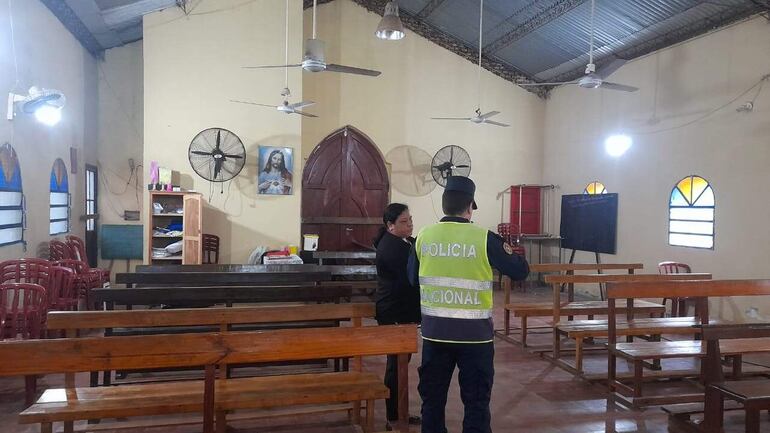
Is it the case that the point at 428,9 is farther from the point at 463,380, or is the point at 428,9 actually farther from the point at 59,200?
the point at 463,380

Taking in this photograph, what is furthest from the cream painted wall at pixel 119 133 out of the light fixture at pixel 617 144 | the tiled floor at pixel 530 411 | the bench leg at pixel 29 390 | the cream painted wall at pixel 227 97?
the light fixture at pixel 617 144

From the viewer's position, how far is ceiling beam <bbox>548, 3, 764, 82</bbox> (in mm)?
6379

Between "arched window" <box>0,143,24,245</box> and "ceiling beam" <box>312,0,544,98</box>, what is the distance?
5.96 metres

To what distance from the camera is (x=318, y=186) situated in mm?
9477

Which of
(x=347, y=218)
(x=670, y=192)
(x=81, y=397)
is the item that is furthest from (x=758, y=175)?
(x=81, y=397)

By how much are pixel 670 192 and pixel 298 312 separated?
628 centimetres

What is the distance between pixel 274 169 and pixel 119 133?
9.92ft

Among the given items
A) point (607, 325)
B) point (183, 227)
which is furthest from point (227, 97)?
point (607, 325)

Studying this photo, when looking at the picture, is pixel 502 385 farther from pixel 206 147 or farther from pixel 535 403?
pixel 206 147

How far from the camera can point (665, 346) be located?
392 centimetres

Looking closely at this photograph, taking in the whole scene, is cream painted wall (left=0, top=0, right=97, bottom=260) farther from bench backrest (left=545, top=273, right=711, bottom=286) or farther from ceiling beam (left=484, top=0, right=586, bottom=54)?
ceiling beam (left=484, top=0, right=586, bottom=54)

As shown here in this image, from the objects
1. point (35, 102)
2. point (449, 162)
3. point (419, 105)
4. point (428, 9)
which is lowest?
point (449, 162)

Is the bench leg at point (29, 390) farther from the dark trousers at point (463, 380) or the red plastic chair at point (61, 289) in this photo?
the dark trousers at point (463, 380)

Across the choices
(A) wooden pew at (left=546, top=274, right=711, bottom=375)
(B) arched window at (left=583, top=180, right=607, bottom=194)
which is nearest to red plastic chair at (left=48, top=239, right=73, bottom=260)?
(A) wooden pew at (left=546, top=274, right=711, bottom=375)
